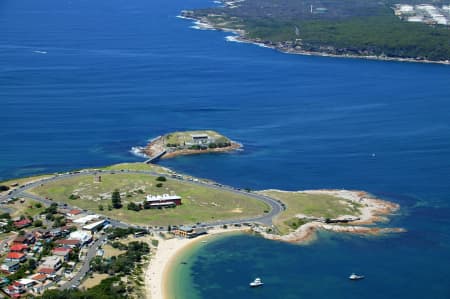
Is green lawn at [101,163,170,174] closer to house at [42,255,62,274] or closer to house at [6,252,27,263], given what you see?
house at [42,255,62,274]

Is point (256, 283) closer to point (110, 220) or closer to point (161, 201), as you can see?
point (110, 220)

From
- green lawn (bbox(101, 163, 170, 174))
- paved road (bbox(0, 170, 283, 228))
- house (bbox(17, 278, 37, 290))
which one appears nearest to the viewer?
house (bbox(17, 278, 37, 290))

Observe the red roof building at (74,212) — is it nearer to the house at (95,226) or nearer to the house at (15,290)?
the house at (95,226)

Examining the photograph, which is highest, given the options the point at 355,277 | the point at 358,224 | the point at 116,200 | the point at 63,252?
the point at 116,200

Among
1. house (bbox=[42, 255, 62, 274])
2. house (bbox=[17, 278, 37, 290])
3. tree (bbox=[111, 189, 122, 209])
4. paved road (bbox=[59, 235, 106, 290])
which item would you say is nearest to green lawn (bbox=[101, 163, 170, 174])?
tree (bbox=[111, 189, 122, 209])

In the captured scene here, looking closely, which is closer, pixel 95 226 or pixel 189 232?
pixel 95 226

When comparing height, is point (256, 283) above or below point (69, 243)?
below

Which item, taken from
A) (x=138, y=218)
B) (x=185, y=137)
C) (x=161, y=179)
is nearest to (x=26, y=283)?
(x=138, y=218)

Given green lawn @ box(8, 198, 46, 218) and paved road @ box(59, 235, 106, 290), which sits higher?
green lawn @ box(8, 198, 46, 218)
